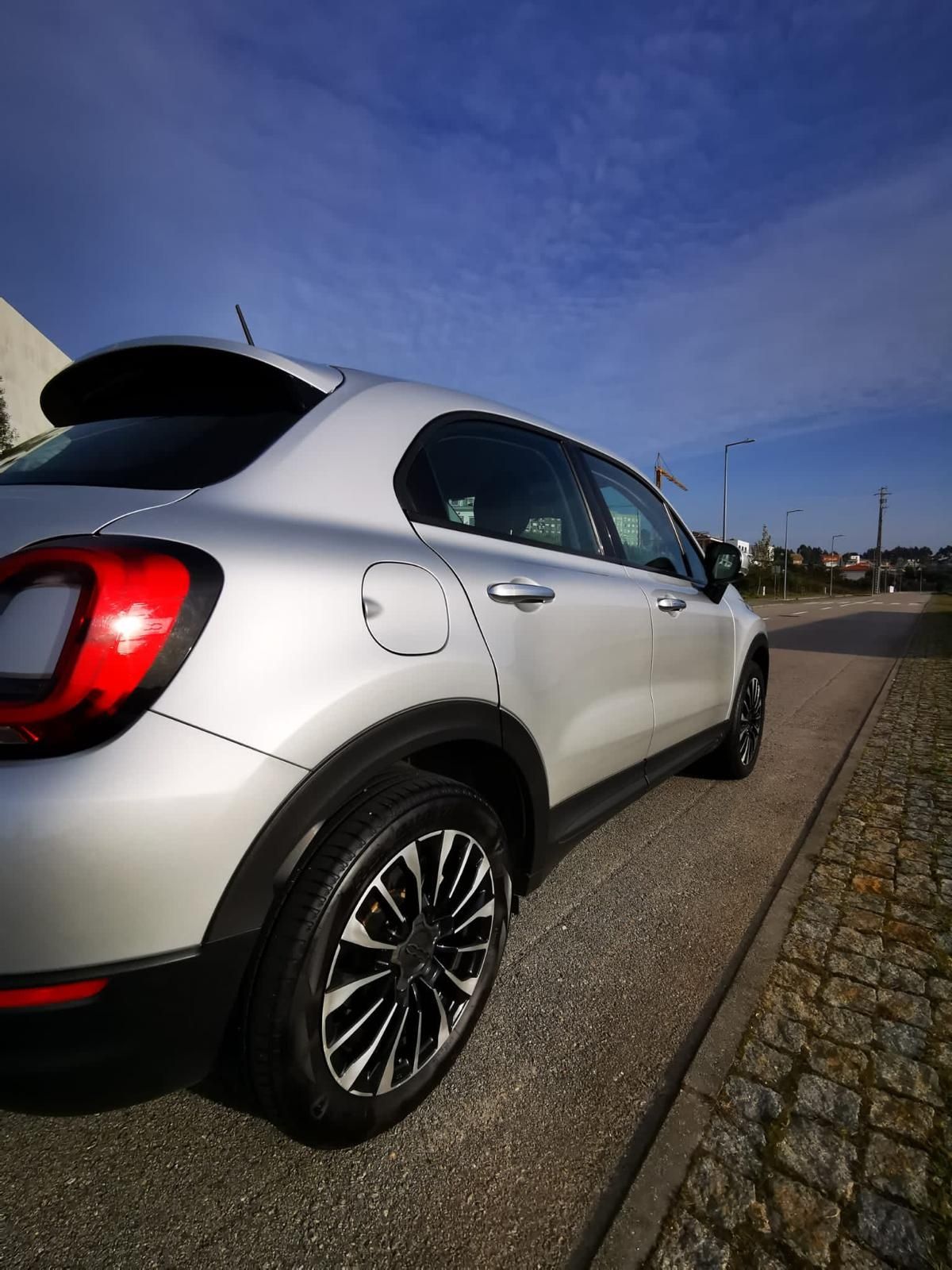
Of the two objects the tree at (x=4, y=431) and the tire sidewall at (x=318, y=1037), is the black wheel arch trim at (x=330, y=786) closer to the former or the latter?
the tire sidewall at (x=318, y=1037)

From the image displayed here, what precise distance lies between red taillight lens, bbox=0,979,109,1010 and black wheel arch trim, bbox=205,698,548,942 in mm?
179

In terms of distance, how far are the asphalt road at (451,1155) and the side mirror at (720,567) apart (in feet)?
5.47

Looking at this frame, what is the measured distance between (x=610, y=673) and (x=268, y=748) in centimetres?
139

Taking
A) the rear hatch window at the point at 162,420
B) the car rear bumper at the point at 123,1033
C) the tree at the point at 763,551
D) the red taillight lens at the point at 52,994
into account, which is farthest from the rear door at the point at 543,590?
Result: the tree at the point at 763,551

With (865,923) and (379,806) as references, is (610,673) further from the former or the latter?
(865,923)

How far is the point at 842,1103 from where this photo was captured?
5.54 ft

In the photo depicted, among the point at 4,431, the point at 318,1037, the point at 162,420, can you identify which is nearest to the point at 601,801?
the point at 318,1037

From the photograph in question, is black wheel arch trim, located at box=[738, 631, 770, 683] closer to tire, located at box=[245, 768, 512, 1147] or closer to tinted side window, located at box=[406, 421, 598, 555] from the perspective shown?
tinted side window, located at box=[406, 421, 598, 555]

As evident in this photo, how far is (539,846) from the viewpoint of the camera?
2.04 meters

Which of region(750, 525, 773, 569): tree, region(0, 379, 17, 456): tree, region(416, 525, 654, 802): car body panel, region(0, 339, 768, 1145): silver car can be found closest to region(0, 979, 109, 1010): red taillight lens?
region(0, 339, 768, 1145): silver car

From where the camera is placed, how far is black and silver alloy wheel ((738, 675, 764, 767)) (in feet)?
13.6

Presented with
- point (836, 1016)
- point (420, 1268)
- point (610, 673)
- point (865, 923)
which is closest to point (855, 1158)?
point (836, 1016)

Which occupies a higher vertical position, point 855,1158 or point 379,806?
point 379,806

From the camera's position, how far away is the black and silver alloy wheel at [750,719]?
13.6 feet
